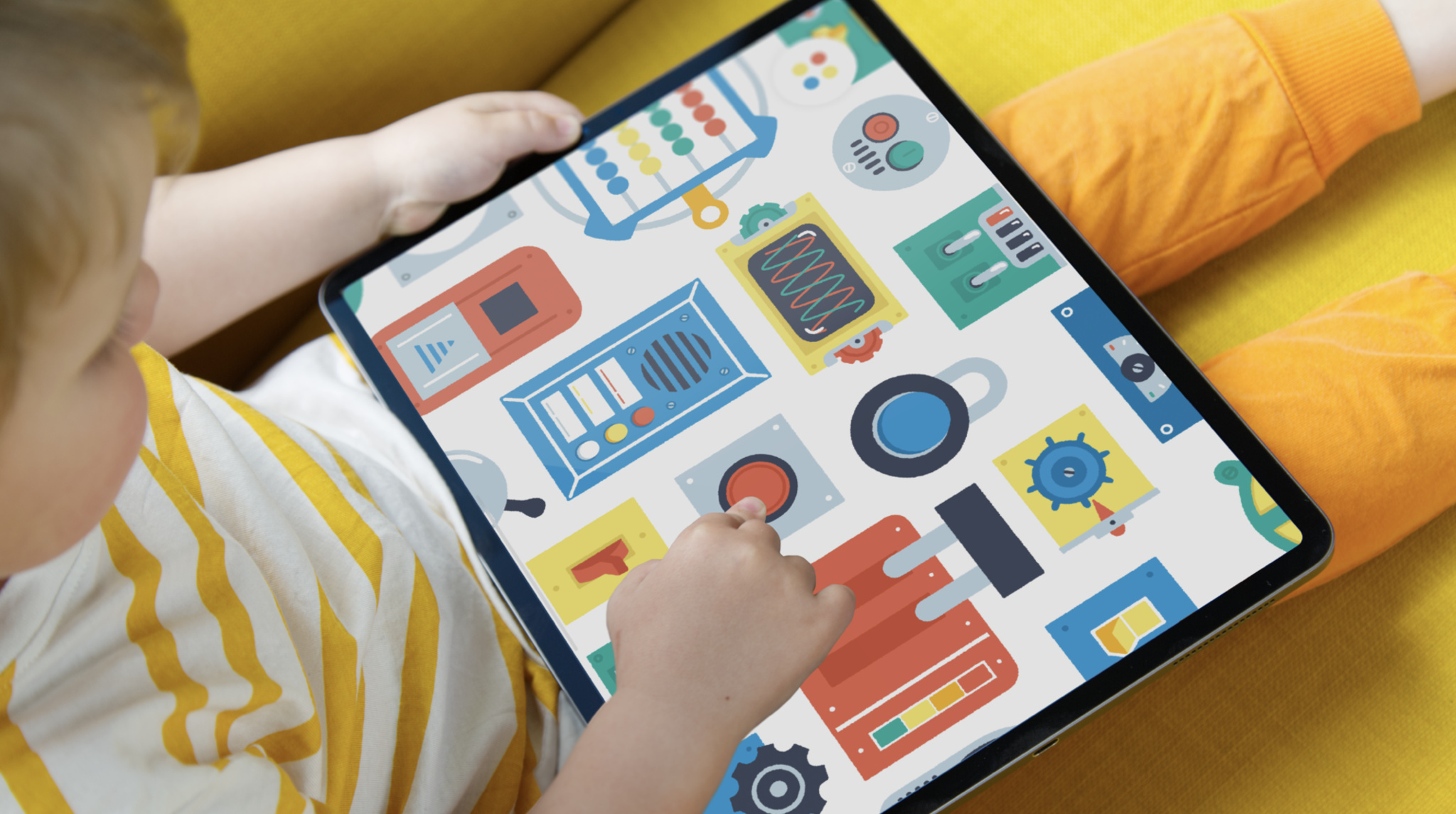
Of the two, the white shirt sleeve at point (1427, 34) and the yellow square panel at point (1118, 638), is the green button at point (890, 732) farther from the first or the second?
the white shirt sleeve at point (1427, 34)

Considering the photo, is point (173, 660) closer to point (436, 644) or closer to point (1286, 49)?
point (436, 644)

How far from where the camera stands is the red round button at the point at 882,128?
20.7 inches

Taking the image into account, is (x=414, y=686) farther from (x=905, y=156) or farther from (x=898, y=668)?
(x=905, y=156)

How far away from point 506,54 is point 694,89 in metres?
0.19

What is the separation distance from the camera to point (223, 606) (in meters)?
0.43

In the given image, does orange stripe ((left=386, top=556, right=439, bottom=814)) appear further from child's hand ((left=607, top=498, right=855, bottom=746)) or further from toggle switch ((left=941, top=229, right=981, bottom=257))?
toggle switch ((left=941, top=229, right=981, bottom=257))

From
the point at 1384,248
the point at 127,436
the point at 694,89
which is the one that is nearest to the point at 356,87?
the point at 694,89

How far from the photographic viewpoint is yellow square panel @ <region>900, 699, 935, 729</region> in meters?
0.44

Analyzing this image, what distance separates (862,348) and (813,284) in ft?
0.15

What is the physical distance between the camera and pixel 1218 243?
0.57 m

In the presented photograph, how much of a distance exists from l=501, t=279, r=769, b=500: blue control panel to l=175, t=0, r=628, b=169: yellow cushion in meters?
0.27

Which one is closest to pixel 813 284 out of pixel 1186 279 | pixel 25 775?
pixel 1186 279

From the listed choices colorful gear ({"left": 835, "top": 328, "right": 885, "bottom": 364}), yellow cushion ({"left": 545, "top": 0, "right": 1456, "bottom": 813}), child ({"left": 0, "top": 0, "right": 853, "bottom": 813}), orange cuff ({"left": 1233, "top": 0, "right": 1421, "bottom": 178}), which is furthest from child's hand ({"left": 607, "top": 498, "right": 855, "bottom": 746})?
orange cuff ({"left": 1233, "top": 0, "right": 1421, "bottom": 178})

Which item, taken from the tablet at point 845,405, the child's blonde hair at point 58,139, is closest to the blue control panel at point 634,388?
the tablet at point 845,405
